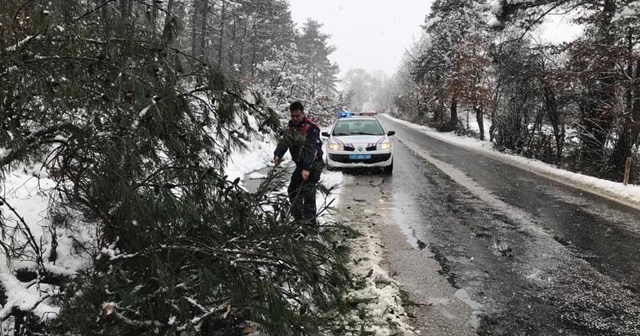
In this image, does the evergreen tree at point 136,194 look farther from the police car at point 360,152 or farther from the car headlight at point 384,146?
the car headlight at point 384,146

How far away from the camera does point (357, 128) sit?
42.7 ft

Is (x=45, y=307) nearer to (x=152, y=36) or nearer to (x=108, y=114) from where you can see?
(x=108, y=114)

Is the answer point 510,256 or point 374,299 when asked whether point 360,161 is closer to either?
point 510,256

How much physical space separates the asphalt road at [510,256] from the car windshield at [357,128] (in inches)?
112

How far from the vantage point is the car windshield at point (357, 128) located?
12.8 metres

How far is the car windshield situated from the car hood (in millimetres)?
447

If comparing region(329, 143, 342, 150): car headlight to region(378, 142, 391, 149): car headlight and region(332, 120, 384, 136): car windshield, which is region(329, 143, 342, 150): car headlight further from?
region(378, 142, 391, 149): car headlight

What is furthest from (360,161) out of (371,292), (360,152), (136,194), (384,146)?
(136,194)

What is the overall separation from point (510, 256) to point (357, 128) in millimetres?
8118

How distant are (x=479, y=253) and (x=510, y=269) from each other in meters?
0.57

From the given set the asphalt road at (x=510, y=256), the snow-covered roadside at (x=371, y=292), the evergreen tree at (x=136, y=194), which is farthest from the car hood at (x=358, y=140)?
the evergreen tree at (x=136, y=194)

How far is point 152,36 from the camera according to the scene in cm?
295

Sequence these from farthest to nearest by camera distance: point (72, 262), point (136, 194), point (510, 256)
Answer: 1. point (510, 256)
2. point (72, 262)
3. point (136, 194)

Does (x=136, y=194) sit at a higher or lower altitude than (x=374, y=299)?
higher
